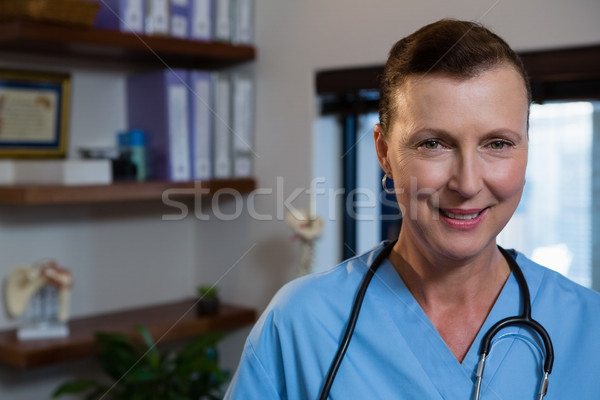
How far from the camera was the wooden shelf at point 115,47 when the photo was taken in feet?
5.81

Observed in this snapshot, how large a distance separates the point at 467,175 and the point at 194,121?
4.68 feet

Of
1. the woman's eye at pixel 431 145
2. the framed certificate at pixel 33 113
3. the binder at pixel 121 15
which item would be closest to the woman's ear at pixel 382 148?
the woman's eye at pixel 431 145

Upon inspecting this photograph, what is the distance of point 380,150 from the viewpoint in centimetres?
100

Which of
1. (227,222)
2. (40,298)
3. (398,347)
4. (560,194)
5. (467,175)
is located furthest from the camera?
(227,222)

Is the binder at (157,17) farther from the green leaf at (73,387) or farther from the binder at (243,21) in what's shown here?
the green leaf at (73,387)

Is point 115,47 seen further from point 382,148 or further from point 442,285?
point 442,285

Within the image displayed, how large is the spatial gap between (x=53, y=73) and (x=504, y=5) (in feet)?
4.15

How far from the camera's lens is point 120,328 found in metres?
2.04

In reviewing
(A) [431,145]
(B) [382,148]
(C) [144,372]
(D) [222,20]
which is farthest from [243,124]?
(A) [431,145]

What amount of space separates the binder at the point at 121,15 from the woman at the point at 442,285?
4.03 feet

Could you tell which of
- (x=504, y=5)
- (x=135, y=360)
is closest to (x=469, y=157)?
(x=504, y=5)

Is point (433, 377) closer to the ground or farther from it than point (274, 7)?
closer to the ground

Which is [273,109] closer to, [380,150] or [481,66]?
[380,150]

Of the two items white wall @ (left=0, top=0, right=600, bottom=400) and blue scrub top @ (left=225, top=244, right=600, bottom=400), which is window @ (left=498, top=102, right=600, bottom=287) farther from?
blue scrub top @ (left=225, top=244, right=600, bottom=400)
